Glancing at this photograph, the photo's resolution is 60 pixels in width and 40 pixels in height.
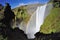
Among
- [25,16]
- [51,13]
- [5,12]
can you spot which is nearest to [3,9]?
[5,12]

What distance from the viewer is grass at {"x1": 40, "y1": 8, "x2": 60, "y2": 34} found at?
10117 millimetres

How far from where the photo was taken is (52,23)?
1020 centimetres

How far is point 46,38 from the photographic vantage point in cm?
1013

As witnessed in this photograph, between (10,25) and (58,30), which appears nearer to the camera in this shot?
(58,30)

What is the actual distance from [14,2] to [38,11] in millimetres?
947

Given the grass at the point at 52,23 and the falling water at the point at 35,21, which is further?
the falling water at the point at 35,21

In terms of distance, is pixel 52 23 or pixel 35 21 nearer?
pixel 52 23

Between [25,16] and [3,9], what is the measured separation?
0.87m

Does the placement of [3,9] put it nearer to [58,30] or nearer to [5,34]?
[5,34]

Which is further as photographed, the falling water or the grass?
the falling water

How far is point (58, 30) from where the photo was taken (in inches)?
396

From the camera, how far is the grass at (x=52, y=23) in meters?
10.1

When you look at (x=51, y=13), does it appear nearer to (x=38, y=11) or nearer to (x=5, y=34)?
(x=38, y=11)

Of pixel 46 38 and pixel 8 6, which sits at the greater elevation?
pixel 8 6
